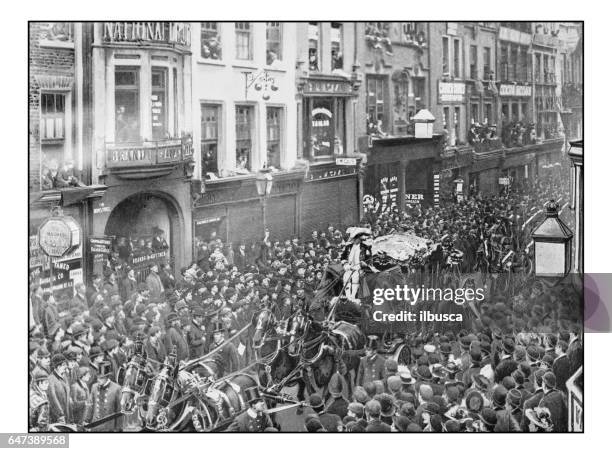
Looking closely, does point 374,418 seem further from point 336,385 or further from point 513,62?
point 513,62

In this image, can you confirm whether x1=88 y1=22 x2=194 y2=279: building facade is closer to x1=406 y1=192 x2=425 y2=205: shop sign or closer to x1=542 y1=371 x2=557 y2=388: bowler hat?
x1=406 y1=192 x2=425 y2=205: shop sign

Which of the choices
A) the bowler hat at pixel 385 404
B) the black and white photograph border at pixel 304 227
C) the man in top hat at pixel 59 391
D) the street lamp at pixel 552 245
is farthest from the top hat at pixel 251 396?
the street lamp at pixel 552 245

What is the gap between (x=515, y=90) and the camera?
1396 cm

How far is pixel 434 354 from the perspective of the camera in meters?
13.7

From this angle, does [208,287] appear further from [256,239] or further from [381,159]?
[381,159]

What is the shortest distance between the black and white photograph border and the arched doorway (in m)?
0.02

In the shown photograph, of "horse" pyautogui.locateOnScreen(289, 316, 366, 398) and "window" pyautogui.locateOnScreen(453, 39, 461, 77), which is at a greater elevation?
"window" pyautogui.locateOnScreen(453, 39, 461, 77)

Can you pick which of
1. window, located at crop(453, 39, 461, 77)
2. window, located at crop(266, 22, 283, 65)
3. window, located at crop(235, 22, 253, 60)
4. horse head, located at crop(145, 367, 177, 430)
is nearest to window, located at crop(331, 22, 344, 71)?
window, located at crop(266, 22, 283, 65)

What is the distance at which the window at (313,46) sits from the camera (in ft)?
45.1

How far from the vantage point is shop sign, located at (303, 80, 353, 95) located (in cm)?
1388

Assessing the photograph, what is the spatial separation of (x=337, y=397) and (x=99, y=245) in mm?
3282

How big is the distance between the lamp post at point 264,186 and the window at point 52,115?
234 cm

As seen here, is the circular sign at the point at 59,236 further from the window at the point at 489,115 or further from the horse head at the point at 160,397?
the window at the point at 489,115

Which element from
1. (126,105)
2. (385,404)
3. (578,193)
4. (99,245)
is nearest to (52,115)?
(126,105)
